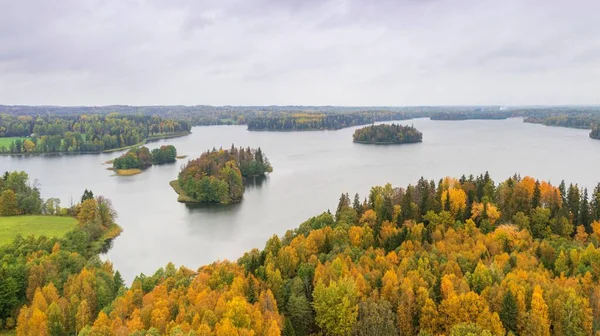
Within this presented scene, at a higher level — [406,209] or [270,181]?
[406,209]

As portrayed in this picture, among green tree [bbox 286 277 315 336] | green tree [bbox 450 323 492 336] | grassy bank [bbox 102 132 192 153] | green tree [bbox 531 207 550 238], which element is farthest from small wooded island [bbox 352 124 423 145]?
green tree [bbox 450 323 492 336]

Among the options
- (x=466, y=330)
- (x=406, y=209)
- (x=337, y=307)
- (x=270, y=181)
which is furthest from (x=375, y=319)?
(x=270, y=181)

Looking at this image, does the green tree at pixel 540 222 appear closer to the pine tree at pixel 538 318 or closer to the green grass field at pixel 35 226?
the pine tree at pixel 538 318

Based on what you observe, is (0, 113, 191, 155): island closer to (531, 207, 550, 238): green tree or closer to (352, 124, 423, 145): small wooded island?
(352, 124, 423, 145): small wooded island

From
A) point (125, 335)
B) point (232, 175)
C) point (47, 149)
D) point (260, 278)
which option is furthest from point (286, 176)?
point (47, 149)

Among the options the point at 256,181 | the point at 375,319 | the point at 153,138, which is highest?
the point at 153,138

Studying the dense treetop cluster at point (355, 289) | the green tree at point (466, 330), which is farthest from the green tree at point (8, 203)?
the green tree at point (466, 330)

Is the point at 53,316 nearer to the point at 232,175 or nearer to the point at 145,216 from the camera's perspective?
the point at 145,216

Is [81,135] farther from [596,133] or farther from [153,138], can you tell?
[596,133]
